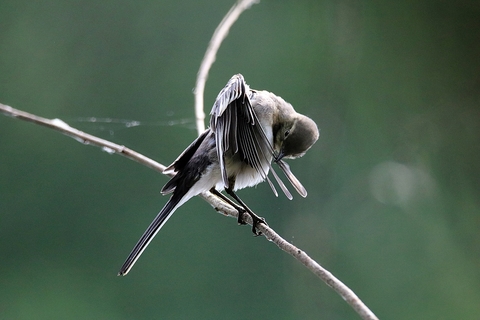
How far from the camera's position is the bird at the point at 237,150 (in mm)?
1025

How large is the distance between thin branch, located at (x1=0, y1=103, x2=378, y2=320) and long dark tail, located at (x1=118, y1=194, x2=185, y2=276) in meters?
0.12

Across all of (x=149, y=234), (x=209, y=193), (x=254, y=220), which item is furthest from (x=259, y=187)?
(x=149, y=234)

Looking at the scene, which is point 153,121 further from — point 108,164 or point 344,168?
point 344,168

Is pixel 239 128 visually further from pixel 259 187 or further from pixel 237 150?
pixel 259 187

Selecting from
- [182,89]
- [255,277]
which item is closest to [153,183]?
[182,89]

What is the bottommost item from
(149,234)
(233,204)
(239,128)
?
(149,234)

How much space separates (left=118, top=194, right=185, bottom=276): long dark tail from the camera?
3.19ft

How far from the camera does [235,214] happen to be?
1.14 meters

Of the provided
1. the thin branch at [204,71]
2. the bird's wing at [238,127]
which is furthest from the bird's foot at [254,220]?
the thin branch at [204,71]

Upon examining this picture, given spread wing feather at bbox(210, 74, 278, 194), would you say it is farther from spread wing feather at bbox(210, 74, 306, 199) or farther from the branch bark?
the branch bark

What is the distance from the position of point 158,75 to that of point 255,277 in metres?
0.99

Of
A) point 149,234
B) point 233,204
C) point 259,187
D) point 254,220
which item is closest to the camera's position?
point 149,234

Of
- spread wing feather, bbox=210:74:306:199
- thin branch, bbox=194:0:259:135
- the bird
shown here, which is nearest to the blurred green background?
thin branch, bbox=194:0:259:135

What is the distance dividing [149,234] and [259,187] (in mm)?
776
